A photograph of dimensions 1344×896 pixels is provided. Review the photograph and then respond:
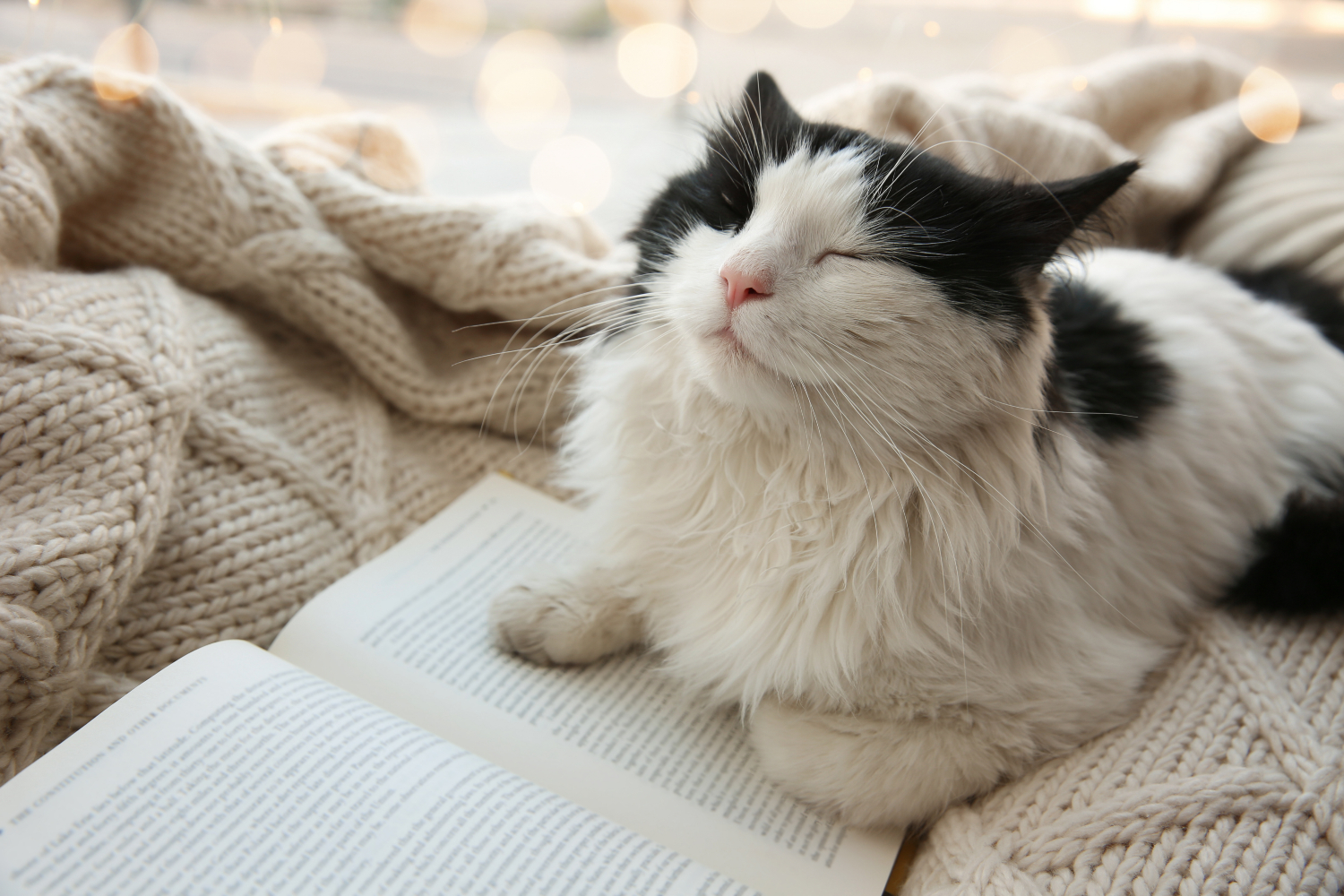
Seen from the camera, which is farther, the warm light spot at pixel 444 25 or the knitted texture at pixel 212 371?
the warm light spot at pixel 444 25

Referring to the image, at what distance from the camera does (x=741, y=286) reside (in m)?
0.77

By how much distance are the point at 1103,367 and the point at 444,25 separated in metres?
1.79

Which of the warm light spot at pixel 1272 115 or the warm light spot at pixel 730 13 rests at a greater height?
the warm light spot at pixel 730 13

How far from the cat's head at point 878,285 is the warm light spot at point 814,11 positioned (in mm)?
1281

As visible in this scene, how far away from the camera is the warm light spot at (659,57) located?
6.74 feet

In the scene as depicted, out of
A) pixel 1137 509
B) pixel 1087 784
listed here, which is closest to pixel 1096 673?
pixel 1087 784

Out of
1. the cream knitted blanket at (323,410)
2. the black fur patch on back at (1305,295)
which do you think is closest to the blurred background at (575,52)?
the cream knitted blanket at (323,410)

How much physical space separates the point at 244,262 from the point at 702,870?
111 centimetres

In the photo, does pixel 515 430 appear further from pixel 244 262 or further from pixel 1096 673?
pixel 1096 673

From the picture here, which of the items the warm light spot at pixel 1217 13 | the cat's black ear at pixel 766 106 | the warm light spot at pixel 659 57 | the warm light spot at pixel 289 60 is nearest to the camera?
the cat's black ear at pixel 766 106

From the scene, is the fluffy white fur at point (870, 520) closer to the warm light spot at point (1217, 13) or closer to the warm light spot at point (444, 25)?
the warm light spot at point (444, 25)

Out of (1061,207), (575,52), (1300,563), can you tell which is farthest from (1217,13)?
(1061,207)

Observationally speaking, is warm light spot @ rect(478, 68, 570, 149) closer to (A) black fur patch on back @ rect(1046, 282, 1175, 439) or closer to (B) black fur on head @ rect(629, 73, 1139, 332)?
(B) black fur on head @ rect(629, 73, 1139, 332)

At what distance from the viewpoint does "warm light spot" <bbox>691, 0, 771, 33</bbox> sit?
6.44ft
